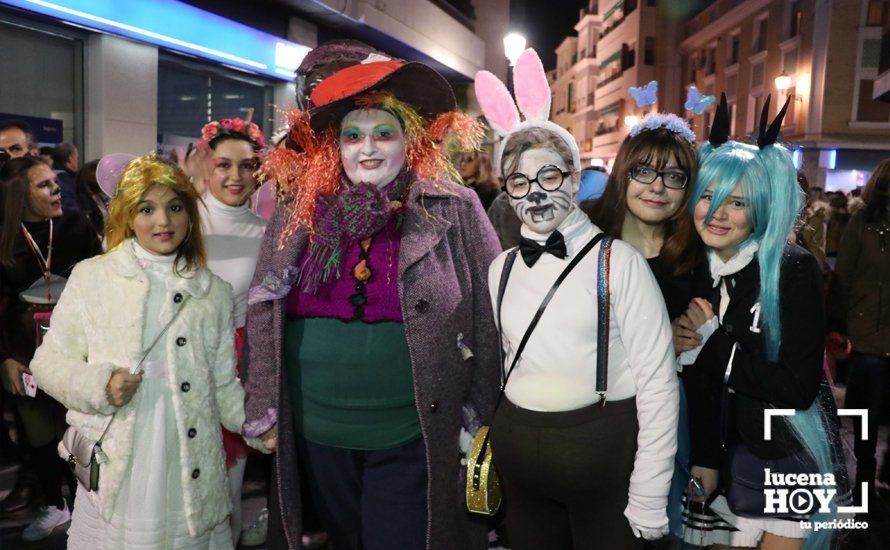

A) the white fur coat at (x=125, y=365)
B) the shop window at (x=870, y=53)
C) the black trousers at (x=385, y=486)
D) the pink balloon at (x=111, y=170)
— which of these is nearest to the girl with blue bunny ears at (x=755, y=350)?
the black trousers at (x=385, y=486)

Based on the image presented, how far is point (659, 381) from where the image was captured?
2.03 m

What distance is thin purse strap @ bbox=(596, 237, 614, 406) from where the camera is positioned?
81.4 inches

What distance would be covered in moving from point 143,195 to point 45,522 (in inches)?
89.9

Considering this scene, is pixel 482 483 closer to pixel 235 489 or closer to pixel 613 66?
pixel 235 489

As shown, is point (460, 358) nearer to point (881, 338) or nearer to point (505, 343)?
point (505, 343)

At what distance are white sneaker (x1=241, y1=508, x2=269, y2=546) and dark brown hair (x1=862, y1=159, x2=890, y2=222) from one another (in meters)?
3.87

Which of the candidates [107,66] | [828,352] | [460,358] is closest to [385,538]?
[460,358]

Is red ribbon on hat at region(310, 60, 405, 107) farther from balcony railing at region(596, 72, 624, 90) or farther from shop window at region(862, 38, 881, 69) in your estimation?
balcony railing at region(596, 72, 624, 90)

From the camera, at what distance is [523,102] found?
228 centimetres

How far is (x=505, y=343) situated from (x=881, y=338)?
292cm

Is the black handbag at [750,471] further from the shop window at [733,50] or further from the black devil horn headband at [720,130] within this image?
the shop window at [733,50]

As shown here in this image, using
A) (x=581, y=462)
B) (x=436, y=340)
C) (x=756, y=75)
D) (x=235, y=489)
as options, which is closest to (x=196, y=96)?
(x=235, y=489)

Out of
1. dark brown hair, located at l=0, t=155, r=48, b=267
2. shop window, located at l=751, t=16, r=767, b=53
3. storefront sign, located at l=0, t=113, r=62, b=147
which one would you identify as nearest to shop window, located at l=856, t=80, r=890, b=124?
shop window, located at l=751, t=16, r=767, b=53

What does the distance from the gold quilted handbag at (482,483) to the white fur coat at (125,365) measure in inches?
32.8
